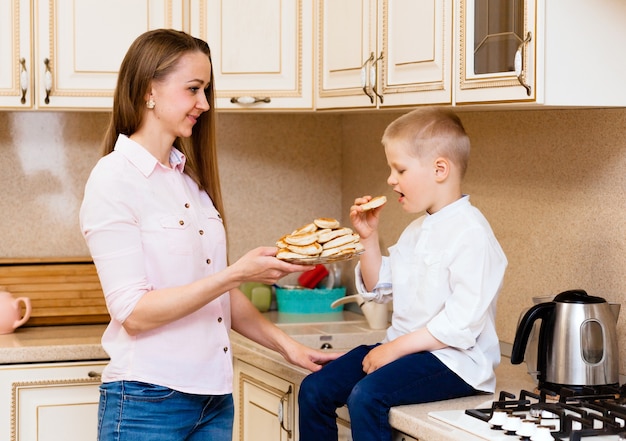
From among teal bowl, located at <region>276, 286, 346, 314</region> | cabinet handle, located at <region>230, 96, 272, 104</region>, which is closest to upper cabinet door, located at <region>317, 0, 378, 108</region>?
cabinet handle, located at <region>230, 96, 272, 104</region>

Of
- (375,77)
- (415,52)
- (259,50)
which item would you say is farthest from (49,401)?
(415,52)

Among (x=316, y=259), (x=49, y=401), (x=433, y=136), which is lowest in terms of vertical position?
(x=49, y=401)

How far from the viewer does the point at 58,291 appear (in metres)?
2.95

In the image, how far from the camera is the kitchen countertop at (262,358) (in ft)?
5.93

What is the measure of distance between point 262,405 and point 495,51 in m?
1.15

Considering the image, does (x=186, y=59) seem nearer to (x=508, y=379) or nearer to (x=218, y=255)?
(x=218, y=255)

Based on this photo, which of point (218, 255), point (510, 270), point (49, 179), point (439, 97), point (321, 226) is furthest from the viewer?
point (49, 179)

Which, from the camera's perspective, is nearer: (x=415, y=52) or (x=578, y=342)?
(x=578, y=342)

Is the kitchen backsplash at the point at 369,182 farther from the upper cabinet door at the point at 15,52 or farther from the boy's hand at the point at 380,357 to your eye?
the boy's hand at the point at 380,357

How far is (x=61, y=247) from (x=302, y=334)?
877mm

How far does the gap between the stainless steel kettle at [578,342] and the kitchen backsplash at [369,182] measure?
0.16 metres

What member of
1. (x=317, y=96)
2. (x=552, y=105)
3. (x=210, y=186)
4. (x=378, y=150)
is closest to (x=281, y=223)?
(x=378, y=150)

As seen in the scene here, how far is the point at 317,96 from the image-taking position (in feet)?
9.41

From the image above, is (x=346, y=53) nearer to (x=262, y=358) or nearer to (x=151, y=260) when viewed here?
(x=262, y=358)
